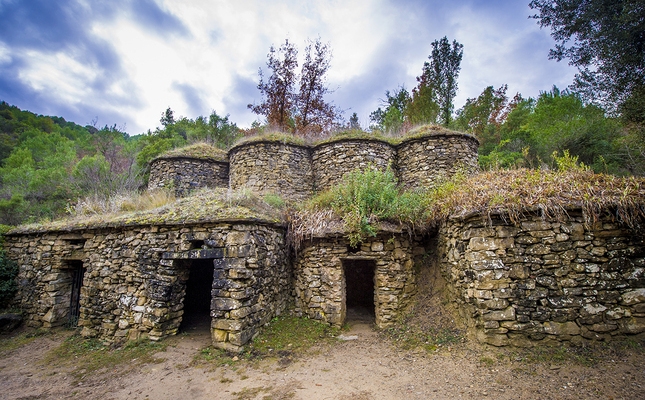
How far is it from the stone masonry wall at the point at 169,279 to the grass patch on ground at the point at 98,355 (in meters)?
0.25

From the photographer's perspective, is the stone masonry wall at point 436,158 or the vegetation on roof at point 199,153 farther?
the vegetation on roof at point 199,153

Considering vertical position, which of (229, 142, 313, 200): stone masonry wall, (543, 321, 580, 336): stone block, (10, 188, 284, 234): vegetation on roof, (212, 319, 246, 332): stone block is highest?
(229, 142, 313, 200): stone masonry wall

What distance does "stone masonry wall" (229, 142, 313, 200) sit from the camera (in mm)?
10641

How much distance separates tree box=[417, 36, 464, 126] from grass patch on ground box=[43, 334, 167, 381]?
55.1 ft

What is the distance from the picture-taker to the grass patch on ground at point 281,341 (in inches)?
219

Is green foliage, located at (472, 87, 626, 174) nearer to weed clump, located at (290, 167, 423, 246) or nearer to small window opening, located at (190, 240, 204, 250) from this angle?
weed clump, located at (290, 167, 423, 246)

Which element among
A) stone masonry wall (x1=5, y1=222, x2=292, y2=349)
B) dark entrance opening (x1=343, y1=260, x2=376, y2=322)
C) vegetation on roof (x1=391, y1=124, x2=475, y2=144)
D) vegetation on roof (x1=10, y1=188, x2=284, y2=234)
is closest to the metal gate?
stone masonry wall (x1=5, y1=222, x2=292, y2=349)

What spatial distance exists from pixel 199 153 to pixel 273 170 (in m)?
4.04

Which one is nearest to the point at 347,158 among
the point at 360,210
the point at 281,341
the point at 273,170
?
the point at 273,170

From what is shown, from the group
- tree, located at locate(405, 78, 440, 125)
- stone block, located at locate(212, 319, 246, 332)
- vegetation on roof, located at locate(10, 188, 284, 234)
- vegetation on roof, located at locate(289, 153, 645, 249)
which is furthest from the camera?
tree, located at locate(405, 78, 440, 125)

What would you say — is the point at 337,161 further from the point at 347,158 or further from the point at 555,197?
the point at 555,197

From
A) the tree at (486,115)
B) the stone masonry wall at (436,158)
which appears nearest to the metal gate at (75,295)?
the stone masonry wall at (436,158)

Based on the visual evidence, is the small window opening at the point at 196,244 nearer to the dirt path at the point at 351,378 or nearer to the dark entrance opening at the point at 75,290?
the dirt path at the point at 351,378

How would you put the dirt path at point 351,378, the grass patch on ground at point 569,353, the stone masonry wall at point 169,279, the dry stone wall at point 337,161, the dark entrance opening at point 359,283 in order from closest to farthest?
1. the dirt path at point 351,378
2. the grass patch on ground at point 569,353
3. the stone masonry wall at point 169,279
4. the dark entrance opening at point 359,283
5. the dry stone wall at point 337,161
